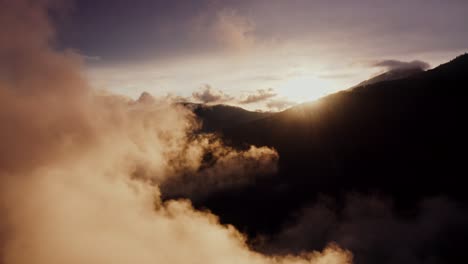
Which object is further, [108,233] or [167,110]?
[167,110]

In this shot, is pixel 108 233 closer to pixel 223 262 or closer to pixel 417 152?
pixel 223 262

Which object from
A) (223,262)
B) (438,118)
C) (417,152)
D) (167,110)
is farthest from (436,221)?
(167,110)

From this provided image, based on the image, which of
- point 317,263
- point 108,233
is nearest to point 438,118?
point 317,263

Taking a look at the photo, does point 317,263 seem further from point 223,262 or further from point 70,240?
point 70,240

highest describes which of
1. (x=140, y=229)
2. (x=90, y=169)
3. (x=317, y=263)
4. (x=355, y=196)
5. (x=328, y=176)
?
(x=90, y=169)

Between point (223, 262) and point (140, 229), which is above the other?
point (140, 229)

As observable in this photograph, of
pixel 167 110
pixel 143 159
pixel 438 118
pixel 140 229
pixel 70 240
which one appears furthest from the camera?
pixel 438 118

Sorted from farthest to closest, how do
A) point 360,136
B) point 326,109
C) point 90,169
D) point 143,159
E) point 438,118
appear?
point 326,109
point 360,136
point 438,118
point 143,159
point 90,169

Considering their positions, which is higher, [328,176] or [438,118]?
[438,118]

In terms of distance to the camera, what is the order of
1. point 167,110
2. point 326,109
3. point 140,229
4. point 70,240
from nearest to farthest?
1. point 70,240
2. point 140,229
3. point 167,110
4. point 326,109
